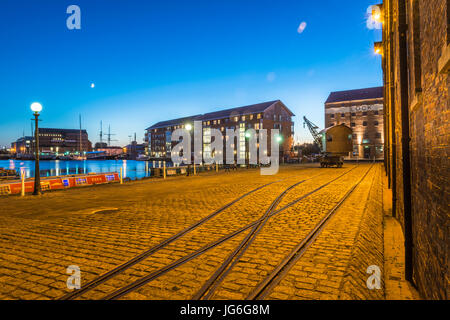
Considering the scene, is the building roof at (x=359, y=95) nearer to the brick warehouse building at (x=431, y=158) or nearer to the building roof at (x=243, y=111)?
the building roof at (x=243, y=111)

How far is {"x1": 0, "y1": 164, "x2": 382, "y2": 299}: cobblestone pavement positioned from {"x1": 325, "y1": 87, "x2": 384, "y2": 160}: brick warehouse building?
58.5 m

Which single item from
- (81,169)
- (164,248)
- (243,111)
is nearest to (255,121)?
(243,111)

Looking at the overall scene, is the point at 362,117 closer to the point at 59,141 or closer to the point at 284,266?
the point at 284,266

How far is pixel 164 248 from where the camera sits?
203 inches

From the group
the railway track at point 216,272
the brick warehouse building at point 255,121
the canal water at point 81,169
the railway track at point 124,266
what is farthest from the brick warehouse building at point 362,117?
the railway track at point 124,266

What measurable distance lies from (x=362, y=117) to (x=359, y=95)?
6062 millimetres

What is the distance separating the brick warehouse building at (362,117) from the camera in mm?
60156

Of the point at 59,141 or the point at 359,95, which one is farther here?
the point at 59,141

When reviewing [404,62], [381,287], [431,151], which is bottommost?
[381,287]

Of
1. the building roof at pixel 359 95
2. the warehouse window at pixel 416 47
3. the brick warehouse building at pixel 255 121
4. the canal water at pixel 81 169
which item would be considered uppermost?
the building roof at pixel 359 95
